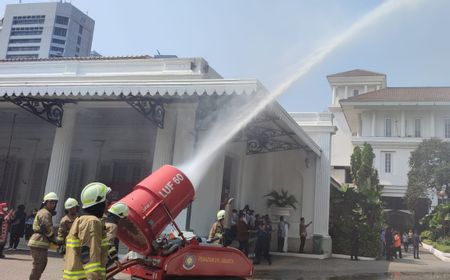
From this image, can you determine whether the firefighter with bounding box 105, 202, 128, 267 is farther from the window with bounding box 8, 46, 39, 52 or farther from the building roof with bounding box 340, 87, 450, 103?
the window with bounding box 8, 46, 39, 52

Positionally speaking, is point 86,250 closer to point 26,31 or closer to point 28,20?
point 26,31

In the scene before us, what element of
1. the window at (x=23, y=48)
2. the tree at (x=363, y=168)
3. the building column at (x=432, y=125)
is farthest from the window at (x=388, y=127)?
the window at (x=23, y=48)

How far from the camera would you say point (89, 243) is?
150 inches

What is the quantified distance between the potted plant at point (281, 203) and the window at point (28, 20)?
12651cm

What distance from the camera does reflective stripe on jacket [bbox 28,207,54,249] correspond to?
6414 millimetres

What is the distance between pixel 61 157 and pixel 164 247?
25.3 ft

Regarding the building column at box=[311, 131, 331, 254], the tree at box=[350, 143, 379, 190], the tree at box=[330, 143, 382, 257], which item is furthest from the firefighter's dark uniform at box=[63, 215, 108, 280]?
the tree at box=[350, 143, 379, 190]

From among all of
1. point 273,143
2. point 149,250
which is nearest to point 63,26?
point 273,143

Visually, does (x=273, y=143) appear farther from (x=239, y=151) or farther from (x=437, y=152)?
(x=437, y=152)

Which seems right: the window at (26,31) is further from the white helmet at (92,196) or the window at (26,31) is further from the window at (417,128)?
the white helmet at (92,196)

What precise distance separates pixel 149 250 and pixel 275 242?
12.9m

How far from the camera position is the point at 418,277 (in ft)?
40.8

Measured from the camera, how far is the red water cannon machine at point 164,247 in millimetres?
5926

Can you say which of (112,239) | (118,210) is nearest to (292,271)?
(112,239)
